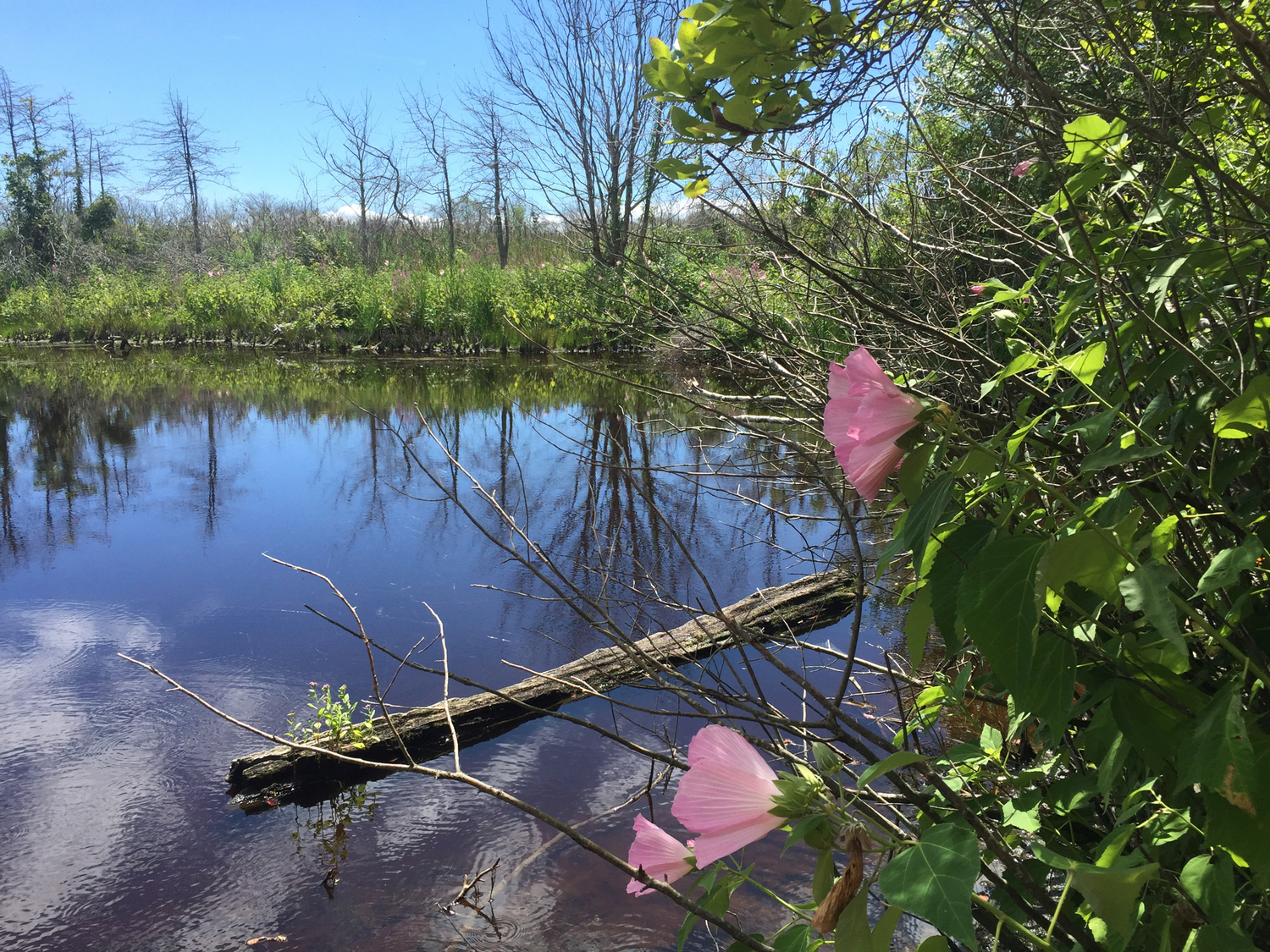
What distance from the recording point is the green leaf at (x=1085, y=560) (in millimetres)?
422

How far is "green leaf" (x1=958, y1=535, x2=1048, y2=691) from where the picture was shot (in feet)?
1.39

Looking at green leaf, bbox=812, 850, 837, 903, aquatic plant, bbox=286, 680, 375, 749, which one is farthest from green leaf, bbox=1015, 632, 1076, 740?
aquatic plant, bbox=286, 680, 375, 749

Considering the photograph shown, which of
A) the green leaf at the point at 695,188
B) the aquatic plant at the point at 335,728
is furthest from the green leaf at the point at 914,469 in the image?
the aquatic plant at the point at 335,728

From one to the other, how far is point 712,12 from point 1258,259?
56cm

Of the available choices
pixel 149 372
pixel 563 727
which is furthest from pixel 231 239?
pixel 563 727

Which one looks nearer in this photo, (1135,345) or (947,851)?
(947,851)

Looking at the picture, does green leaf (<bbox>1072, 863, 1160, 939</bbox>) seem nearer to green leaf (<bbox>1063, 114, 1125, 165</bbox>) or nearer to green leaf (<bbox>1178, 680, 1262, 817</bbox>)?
green leaf (<bbox>1178, 680, 1262, 817</bbox>)

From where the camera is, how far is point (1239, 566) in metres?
0.45

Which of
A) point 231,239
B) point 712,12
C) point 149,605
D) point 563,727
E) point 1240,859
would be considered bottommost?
point 563,727

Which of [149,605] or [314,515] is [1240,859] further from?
[314,515]

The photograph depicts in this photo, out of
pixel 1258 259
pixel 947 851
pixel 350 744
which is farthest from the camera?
pixel 350 744

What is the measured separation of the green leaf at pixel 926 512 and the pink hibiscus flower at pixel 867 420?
0.10 ft

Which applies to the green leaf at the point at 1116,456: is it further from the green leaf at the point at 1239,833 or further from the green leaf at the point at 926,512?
the green leaf at the point at 1239,833

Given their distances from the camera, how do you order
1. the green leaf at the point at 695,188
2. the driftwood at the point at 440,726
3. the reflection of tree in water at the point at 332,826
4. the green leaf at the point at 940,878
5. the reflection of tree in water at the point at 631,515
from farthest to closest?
1. the reflection of tree in water at the point at 631,515
2. the driftwood at the point at 440,726
3. the reflection of tree in water at the point at 332,826
4. the green leaf at the point at 695,188
5. the green leaf at the point at 940,878
